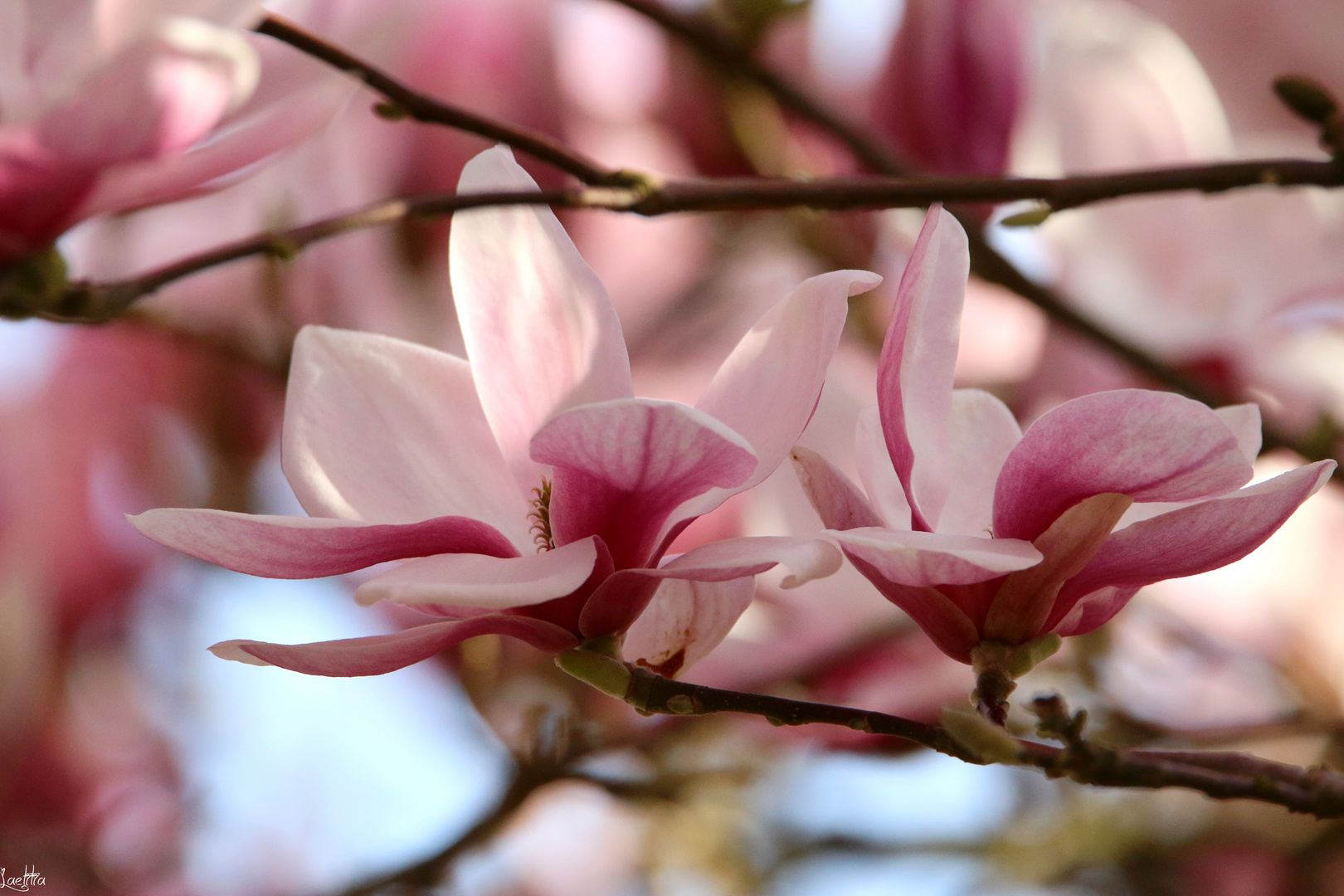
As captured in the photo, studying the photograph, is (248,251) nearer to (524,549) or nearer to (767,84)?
(524,549)

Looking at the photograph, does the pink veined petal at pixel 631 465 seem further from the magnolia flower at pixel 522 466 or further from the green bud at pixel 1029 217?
the green bud at pixel 1029 217

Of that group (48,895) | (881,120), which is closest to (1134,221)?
(881,120)

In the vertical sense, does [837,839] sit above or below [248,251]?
below

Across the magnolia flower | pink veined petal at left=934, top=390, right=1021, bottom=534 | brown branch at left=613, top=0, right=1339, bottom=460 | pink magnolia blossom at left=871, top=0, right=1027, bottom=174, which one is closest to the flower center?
the magnolia flower

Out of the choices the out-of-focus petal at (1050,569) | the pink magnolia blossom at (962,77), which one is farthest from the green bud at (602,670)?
the pink magnolia blossom at (962,77)

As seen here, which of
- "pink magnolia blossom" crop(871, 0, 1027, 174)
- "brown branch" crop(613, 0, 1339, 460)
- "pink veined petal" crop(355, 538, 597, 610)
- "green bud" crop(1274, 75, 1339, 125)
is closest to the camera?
"pink veined petal" crop(355, 538, 597, 610)

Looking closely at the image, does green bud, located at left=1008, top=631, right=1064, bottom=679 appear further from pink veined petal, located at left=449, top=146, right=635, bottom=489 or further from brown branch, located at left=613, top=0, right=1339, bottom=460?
brown branch, located at left=613, top=0, right=1339, bottom=460
